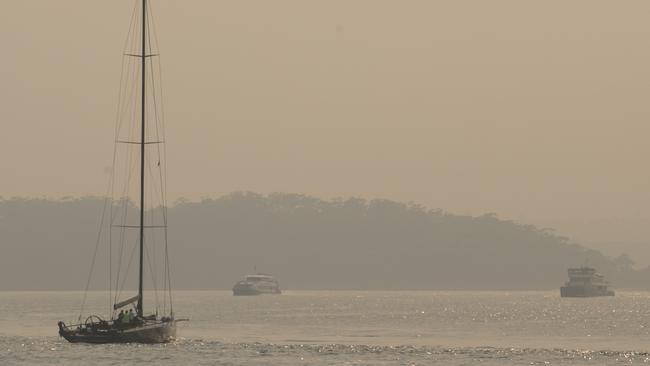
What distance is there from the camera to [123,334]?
110938 millimetres

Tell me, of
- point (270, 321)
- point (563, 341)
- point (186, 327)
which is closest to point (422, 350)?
point (563, 341)

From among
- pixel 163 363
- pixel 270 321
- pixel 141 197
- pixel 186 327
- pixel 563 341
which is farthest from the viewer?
pixel 270 321

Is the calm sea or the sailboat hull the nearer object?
the calm sea

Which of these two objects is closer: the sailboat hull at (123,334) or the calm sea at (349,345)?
the calm sea at (349,345)

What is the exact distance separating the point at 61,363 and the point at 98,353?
7.75m

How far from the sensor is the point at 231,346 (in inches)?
4857

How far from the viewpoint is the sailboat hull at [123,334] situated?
111 metres

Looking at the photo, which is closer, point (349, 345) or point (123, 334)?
point (123, 334)

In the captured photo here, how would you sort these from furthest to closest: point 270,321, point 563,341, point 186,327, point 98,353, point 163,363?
point 270,321 → point 186,327 → point 563,341 → point 98,353 → point 163,363

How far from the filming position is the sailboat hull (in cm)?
11106

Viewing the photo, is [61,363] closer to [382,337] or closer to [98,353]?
[98,353]

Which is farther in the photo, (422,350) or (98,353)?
(422,350)

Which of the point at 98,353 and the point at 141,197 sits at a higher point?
the point at 141,197

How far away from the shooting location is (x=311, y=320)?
19912 cm
